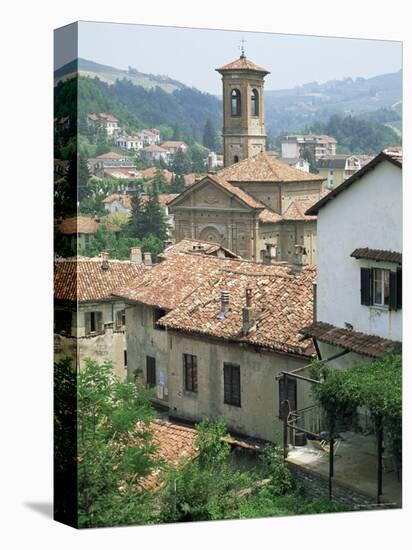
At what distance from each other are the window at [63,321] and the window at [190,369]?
2244mm

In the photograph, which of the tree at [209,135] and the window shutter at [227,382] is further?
the window shutter at [227,382]

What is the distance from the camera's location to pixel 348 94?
17234 mm

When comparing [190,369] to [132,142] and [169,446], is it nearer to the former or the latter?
[169,446]

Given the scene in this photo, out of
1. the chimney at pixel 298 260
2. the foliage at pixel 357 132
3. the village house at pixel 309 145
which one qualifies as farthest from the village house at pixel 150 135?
the chimney at pixel 298 260

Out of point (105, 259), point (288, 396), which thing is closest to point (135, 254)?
point (105, 259)

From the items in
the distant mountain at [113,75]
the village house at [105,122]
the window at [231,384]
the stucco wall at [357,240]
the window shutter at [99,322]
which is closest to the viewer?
the distant mountain at [113,75]

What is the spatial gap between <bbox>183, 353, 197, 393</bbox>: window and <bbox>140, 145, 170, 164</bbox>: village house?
258 centimetres

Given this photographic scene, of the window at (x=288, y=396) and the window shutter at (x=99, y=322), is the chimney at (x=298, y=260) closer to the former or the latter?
the window at (x=288, y=396)

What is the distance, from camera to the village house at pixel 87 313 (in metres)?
15.4

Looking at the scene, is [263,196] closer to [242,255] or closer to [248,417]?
[242,255]

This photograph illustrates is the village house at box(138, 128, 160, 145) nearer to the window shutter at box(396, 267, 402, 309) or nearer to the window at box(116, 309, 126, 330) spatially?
the window at box(116, 309, 126, 330)

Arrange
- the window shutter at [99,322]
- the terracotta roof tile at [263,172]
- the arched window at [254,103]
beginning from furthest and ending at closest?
the terracotta roof tile at [263,172] → the arched window at [254,103] → the window shutter at [99,322]

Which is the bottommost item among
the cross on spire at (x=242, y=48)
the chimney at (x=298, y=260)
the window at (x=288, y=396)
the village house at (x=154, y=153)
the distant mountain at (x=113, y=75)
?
the window at (x=288, y=396)

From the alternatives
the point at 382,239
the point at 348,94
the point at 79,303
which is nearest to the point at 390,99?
the point at 348,94
